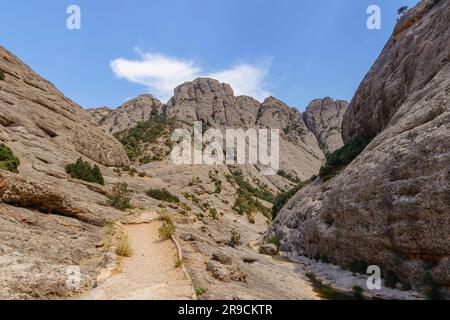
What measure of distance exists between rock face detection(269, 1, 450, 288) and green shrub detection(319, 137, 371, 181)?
653 cm

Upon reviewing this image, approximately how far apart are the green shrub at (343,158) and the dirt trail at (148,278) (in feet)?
98.1

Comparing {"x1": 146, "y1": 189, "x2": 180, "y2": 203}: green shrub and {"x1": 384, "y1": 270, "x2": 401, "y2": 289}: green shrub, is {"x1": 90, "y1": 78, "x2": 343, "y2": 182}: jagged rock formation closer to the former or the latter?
{"x1": 146, "y1": 189, "x2": 180, "y2": 203}: green shrub

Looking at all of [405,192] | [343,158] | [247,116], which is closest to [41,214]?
[405,192]

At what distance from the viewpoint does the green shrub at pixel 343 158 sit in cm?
4084

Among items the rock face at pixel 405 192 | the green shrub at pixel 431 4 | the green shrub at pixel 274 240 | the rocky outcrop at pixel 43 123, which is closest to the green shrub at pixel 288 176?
the rocky outcrop at pixel 43 123

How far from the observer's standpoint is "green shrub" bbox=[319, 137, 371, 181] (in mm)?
40844

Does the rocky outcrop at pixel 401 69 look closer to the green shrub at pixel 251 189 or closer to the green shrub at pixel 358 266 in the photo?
the green shrub at pixel 358 266

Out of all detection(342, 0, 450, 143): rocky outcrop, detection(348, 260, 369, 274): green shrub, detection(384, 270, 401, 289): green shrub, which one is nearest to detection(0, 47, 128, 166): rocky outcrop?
detection(348, 260, 369, 274): green shrub

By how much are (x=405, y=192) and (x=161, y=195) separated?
37339 millimetres

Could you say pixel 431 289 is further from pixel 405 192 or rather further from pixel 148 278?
pixel 148 278

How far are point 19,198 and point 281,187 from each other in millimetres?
111314

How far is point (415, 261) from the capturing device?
17625mm

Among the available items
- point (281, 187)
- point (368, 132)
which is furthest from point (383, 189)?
point (281, 187)
